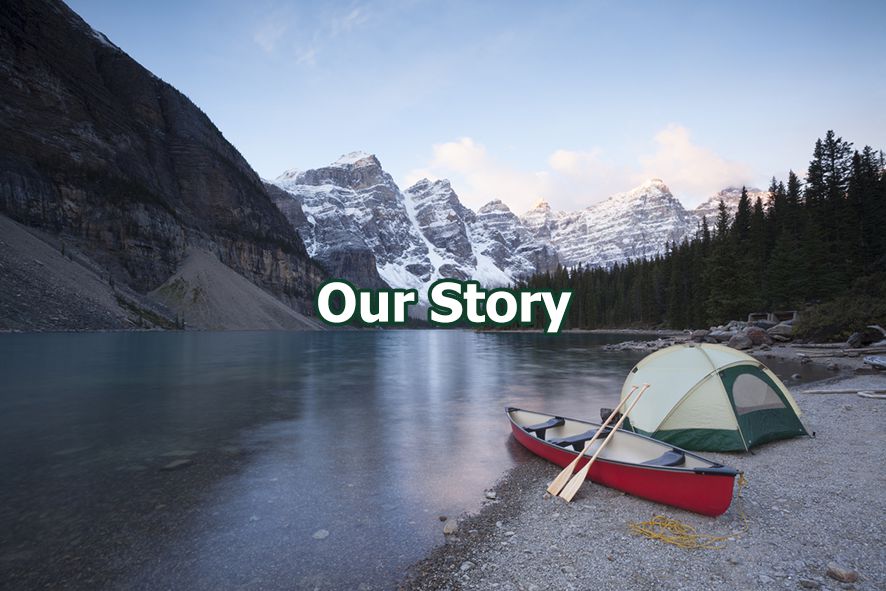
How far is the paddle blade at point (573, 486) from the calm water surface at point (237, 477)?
1876 millimetres

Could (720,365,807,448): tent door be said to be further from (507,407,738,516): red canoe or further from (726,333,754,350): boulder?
(726,333,754,350): boulder

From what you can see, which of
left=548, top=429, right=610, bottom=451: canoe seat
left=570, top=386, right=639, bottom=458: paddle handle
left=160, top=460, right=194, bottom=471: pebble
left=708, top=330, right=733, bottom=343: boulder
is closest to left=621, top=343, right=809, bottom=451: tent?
left=570, top=386, right=639, bottom=458: paddle handle

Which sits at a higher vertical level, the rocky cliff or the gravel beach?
the rocky cliff

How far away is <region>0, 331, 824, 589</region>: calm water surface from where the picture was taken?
6711 mm

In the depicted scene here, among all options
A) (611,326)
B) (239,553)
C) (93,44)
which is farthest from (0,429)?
(93,44)

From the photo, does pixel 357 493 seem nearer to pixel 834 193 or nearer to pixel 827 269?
pixel 827 269

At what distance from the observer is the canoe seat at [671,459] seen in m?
8.63

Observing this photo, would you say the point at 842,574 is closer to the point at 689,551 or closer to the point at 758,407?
the point at 689,551

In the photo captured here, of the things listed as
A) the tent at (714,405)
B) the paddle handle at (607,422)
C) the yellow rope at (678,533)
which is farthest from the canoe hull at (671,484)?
the tent at (714,405)

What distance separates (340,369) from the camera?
37875 mm

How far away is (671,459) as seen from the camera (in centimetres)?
877

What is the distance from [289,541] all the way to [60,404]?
18613 millimetres

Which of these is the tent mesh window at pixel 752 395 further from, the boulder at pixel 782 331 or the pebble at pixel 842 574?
the boulder at pixel 782 331

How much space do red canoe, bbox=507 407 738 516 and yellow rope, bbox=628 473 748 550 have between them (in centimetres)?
52
